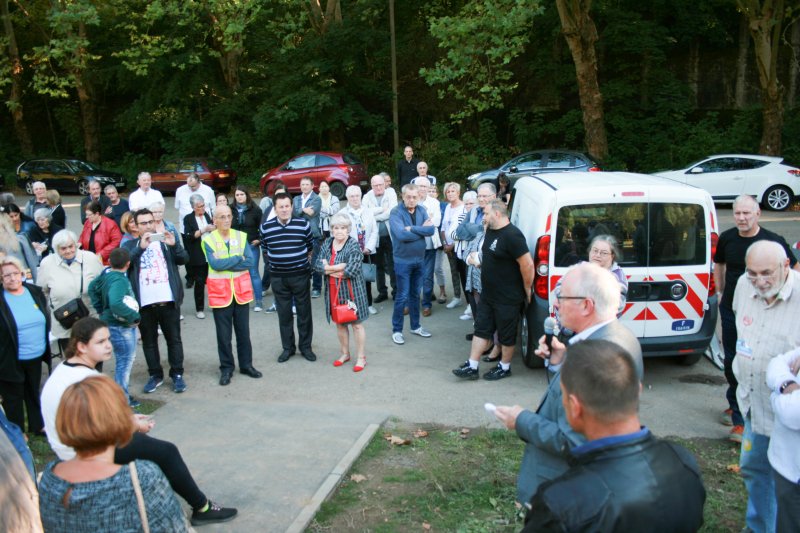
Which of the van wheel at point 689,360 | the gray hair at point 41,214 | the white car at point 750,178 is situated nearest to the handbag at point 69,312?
the gray hair at point 41,214

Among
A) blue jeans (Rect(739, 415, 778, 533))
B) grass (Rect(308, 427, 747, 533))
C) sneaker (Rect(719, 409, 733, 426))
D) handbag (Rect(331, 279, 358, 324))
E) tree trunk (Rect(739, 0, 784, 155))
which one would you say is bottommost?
sneaker (Rect(719, 409, 733, 426))

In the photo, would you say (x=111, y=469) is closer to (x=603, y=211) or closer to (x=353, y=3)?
(x=603, y=211)

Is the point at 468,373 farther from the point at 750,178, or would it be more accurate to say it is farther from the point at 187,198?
the point at 750,178

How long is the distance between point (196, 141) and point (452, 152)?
11.1 metres

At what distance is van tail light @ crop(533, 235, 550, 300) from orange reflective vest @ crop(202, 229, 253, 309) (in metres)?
2.99

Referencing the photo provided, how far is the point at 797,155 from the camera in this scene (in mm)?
22109

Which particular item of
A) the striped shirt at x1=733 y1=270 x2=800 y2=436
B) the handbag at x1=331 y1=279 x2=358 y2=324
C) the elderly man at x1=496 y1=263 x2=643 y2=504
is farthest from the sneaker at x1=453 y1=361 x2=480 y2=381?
the elderly man at x1=496 y1=263 x2=643 y2=504

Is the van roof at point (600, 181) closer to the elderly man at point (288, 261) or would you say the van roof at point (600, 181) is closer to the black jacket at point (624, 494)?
the elderly man at point (288, 261)

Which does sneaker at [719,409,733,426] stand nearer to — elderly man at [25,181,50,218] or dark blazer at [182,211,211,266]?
dark blazer at [182,211,211,266]

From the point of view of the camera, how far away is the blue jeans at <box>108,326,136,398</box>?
21.2ft

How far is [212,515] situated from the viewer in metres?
4.64

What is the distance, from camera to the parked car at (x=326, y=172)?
23.7 meters

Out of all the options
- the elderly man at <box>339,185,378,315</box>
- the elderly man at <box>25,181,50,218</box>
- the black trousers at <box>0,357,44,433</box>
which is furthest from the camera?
the elderly man at <box>25,181,50,218</box>

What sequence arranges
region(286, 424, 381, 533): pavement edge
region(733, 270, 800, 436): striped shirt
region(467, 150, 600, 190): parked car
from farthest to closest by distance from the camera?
region(467, 150, 600, 190): parked car → region(286, 424, 381, 533): pavement edge → region(733, 270, 800, 436): striped shirt
